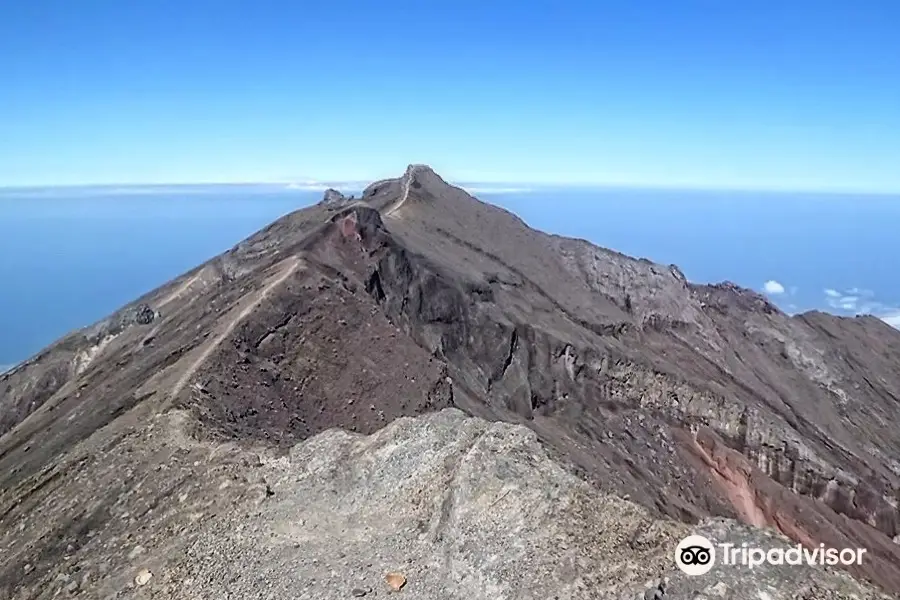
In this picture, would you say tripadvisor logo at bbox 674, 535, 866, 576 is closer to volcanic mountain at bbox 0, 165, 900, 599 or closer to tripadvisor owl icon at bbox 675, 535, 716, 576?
tripadvisor owl icon at bbox 675, 535, 716, 576

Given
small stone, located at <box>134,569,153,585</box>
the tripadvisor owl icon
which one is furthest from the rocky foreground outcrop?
the tripadvisor owl icon

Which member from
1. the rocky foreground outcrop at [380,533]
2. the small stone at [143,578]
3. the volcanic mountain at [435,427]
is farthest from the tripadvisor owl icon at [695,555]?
the small stone at [143,578]

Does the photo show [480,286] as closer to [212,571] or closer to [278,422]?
[278,422]

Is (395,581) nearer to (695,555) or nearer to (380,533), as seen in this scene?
(380,533)

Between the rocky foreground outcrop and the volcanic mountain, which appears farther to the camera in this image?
the volcanic mountain

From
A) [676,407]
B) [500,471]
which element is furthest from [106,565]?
[676,407]

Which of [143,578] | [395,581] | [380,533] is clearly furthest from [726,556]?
[143,578]
